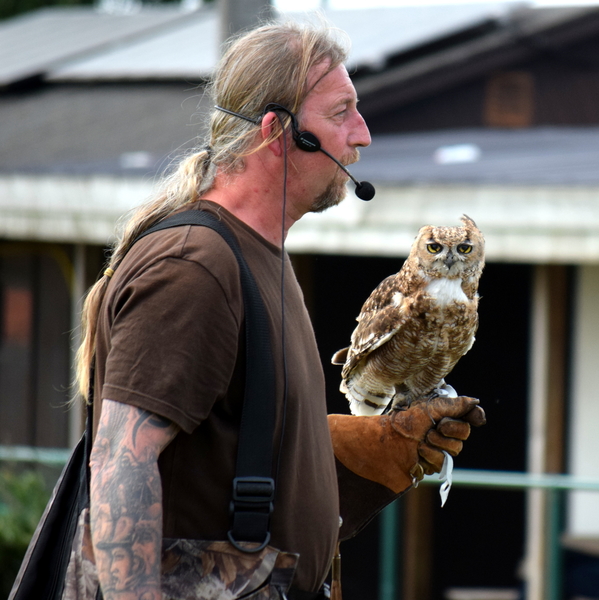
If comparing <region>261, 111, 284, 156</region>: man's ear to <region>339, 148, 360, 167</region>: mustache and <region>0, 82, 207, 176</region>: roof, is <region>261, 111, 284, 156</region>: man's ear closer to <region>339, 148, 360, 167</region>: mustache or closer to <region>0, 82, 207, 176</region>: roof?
<region>339, 148, 360, 167</region>: mustache

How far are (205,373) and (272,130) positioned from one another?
21.9 inches

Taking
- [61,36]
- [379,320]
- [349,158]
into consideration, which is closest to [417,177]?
[379,320]

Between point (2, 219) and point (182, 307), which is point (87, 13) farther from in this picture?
point (182, 307)

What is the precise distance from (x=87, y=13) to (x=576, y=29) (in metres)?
6.59

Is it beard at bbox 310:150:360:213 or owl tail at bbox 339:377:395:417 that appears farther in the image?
owl tail at bbox 339:377:395:417

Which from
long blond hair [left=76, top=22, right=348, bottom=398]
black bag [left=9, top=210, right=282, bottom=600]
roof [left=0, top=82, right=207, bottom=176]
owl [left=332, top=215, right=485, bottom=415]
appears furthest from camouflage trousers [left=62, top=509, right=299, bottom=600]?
roof [left=0, top=82, right=207, bottom=176]

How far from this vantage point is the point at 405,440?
2.45 meters

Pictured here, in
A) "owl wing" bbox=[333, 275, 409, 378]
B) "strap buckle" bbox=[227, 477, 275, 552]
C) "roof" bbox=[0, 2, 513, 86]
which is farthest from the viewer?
"roof" bbox=[0, 2, 513, 86]

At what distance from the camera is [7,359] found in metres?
6.70

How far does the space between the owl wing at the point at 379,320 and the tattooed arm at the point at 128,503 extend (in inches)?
50.0

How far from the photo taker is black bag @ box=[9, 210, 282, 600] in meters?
1.57

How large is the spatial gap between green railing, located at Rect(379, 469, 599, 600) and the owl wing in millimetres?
1262

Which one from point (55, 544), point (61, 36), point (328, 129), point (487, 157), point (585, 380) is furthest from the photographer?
point (61, 36)

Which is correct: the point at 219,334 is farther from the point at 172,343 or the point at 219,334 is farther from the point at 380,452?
the point at 380,452
